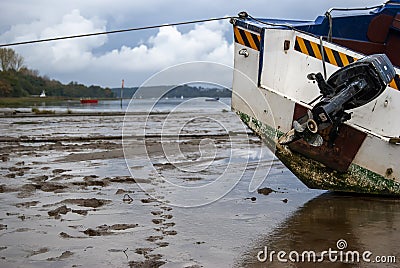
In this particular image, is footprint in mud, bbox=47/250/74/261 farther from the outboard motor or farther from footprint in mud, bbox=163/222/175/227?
the outboard motor

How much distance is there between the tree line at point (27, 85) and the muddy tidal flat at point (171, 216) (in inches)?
1903

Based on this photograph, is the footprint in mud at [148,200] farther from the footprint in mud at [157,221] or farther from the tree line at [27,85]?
the tree line at [27,85]

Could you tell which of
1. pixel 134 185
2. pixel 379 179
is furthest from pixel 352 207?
pixel 134 185

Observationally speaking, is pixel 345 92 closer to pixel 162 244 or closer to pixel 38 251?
pixel 162 244

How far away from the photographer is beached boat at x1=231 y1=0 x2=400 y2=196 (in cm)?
407

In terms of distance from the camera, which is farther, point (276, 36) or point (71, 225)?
point (276, 36)

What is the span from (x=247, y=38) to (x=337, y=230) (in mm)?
1977

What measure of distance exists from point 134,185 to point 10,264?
2.71 metres

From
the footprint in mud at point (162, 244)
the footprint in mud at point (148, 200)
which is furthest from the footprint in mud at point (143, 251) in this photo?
the footprint in mud at point (148, 200)

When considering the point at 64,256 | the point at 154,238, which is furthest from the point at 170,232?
the point at 64,256

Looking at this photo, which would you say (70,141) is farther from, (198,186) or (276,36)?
(276,36)

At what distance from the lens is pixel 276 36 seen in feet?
15.3

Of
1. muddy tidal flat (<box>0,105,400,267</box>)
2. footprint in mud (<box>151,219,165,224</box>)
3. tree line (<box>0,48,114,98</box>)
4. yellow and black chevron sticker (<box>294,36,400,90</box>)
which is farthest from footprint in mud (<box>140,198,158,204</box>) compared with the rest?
tree line (<box>0,48,114,98</box>)

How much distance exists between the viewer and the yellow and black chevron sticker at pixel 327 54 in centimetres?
432
